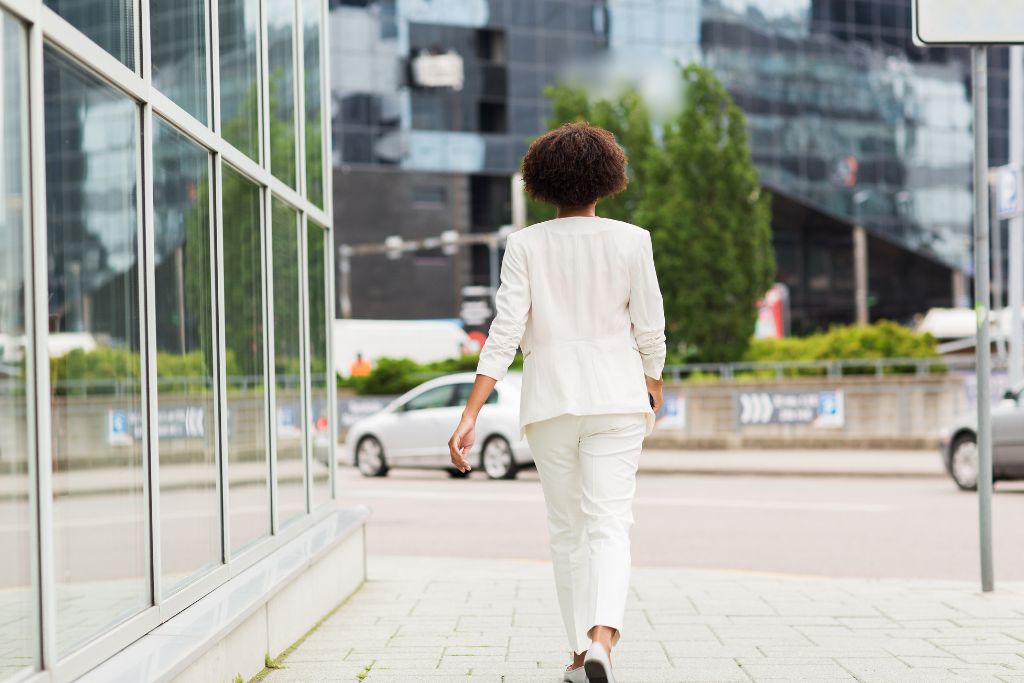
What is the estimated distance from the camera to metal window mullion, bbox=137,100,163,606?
396 centimetres

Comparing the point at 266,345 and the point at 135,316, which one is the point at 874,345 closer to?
the point at 266,345

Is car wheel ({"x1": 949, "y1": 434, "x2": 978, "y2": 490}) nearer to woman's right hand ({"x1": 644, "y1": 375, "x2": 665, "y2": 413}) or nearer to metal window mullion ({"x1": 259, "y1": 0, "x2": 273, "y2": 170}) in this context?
metal window mullion ({"x1": 259, "y1": 0, "x2": 273, "y2": 170})

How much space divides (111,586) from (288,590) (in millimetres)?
1732

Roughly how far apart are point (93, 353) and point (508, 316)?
134 cm

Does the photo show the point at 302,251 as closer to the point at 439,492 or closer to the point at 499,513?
A: the point at 499,513

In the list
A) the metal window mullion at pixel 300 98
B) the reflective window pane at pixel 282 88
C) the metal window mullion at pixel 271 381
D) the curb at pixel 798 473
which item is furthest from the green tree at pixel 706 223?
the metal window mullion at pixel 271 381

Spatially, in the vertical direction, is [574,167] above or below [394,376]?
above

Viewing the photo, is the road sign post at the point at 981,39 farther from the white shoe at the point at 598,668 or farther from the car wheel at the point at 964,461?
the car wheel at the point at 964,461

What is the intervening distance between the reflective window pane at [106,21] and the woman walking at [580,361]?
4.31 feet

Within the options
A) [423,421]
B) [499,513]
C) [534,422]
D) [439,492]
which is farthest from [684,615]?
[423,421]

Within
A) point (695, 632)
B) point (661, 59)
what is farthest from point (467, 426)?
point (661, 59)

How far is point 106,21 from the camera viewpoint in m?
3.69

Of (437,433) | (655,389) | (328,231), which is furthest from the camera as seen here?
(437,433)

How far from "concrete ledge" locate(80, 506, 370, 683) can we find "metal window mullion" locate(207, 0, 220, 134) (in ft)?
5.49
